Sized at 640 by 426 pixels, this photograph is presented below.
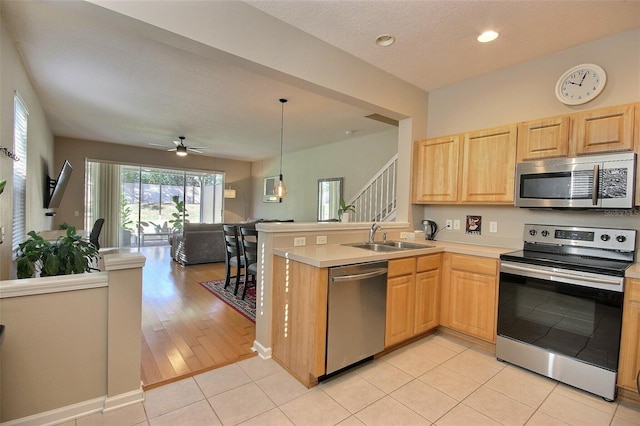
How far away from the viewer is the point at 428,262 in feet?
9.34

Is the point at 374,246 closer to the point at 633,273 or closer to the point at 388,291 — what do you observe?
the point at 388,291

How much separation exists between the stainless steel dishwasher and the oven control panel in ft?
5.14

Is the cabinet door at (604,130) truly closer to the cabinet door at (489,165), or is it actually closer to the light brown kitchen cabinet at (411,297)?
the cabinet door at (489,165)

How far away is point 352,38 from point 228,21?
1.05m

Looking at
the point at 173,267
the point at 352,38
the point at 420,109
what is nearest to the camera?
the point at 352,38

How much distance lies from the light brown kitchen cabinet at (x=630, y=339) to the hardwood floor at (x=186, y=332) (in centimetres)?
270

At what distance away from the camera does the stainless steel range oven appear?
2.04 metres

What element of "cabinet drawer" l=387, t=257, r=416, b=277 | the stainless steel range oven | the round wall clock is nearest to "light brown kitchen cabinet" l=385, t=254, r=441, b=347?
"cabinet drawer" l=387, t=257, r=416, b=277

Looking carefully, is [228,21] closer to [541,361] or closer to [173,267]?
[541,361]

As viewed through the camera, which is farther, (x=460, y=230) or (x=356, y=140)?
(x=356, y=140)

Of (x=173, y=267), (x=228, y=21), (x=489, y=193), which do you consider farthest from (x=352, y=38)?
(x=173, y=267)

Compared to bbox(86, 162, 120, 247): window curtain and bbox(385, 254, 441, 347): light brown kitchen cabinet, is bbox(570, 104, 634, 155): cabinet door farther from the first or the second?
bbox(86, 162, 120, 247): window curtain

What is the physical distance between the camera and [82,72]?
10.8ft

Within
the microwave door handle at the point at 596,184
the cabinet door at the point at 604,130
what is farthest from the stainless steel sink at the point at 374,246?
the cabinet door at the point at 604,130
